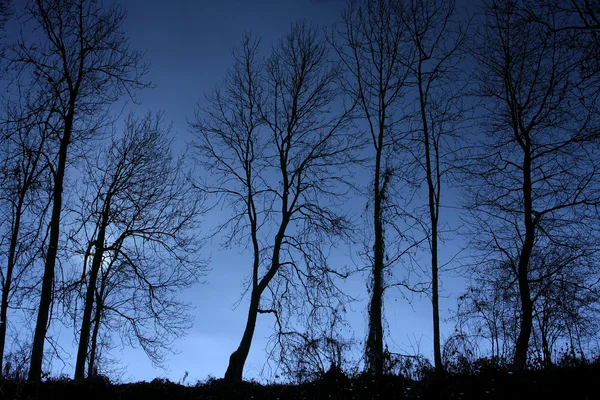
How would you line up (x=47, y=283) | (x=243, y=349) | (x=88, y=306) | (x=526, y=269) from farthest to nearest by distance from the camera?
1. (x=88, y=306)
2. (x=243, y=349)
3. (x=526, y=269)
4. (x=47, y=283)

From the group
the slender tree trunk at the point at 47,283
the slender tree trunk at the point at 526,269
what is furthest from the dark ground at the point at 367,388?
the slender tree trunk at the point at 526,269

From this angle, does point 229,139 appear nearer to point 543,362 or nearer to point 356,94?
point 356,94

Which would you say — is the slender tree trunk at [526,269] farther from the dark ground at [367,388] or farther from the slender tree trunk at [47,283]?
the slender tree trunk at [47,283]

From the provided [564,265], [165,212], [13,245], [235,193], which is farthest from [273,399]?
[13,245]

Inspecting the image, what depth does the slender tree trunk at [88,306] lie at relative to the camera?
49.8ft

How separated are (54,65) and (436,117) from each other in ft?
32.2

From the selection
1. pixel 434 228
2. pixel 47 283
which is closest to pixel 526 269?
pixel 434 228

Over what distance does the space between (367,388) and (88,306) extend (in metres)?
11.0

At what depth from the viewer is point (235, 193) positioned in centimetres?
1395

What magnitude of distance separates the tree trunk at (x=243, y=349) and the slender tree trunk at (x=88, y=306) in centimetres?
609

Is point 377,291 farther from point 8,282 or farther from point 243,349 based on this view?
point 8,282

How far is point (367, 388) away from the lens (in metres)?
8.16

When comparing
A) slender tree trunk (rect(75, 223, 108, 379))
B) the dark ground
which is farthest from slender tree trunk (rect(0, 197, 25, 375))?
the dark ground

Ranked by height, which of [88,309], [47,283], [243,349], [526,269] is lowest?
[243,349]
